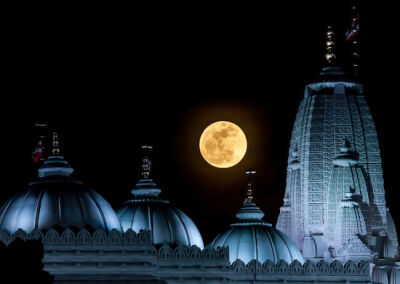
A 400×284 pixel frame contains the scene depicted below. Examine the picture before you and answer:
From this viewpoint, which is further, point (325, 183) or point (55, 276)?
point (325, 183)

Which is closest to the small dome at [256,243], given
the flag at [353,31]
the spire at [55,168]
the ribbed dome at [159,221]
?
the ribbed dome at [159,221]

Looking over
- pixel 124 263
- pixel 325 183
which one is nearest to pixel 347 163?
pixel 325 183

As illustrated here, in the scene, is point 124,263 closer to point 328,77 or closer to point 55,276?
point 55,276

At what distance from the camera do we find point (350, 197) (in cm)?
7419

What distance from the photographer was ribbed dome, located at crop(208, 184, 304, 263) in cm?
6425

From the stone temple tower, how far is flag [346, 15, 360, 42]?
86.4 inches

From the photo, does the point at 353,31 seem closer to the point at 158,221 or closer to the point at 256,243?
the point at 256,243

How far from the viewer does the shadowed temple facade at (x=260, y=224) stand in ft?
188

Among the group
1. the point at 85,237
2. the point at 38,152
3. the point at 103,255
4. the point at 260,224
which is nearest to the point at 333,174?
the point at 260,224

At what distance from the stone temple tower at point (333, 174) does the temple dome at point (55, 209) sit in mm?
17541

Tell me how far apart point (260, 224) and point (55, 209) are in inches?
403

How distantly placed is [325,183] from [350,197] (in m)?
2.12

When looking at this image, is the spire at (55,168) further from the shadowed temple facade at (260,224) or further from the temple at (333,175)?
the temple at (333,175)

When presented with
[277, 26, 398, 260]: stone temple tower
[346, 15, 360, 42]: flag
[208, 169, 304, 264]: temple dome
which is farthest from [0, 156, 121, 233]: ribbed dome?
[346, 15, 360, 42]: flag
